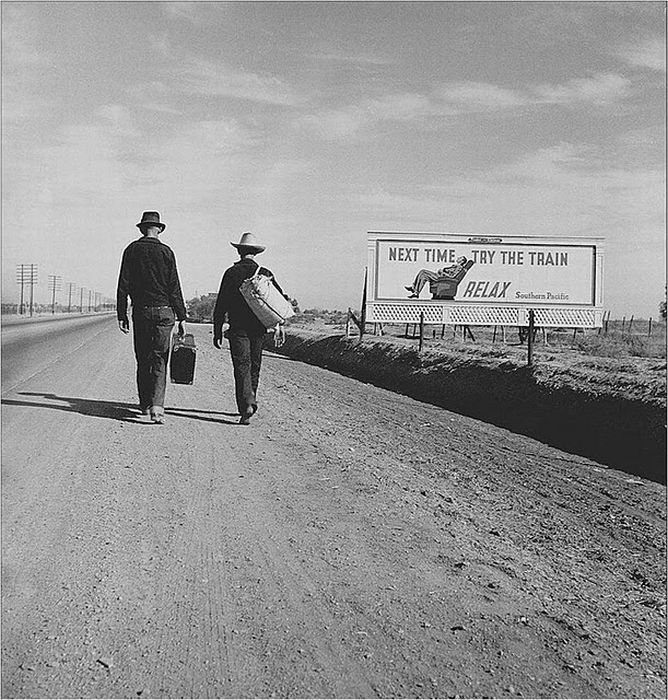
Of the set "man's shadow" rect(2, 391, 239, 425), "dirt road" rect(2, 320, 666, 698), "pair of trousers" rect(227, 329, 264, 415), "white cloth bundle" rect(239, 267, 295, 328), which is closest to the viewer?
"white cloth bundle" rect(239, 267, 295, 328)

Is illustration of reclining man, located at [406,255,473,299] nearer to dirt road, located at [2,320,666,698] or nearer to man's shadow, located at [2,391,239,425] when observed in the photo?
dirt road, located at [2,320,666,698]

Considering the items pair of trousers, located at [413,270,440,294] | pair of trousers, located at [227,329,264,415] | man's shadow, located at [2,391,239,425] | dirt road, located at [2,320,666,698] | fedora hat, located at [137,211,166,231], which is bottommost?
dirt road, located at [2,320,666,698]

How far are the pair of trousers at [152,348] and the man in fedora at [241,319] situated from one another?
133mm

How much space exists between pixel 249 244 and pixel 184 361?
0.43 m

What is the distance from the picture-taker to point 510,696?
1726 millimetres

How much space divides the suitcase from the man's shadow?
0.28 meters

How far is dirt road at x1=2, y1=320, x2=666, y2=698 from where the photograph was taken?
170 cm

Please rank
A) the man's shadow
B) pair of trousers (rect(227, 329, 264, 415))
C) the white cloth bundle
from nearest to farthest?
Answer: the white cloth bundle, pair of trousers (rect(227, 329, 264, 415)), the man's shadow

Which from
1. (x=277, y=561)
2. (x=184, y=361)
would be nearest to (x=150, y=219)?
(x=184, y=361)

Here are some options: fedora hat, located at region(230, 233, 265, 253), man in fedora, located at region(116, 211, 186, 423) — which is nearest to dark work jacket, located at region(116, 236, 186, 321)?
man in fedora, located at region(116, 211, 186, 423)

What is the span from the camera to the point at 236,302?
164 centimetres

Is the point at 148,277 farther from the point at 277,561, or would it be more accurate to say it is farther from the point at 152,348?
the point at 277,561

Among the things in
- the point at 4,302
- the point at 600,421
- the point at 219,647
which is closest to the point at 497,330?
the point at 219,647

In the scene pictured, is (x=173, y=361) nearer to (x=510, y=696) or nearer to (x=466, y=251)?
(x=466, y=251)
